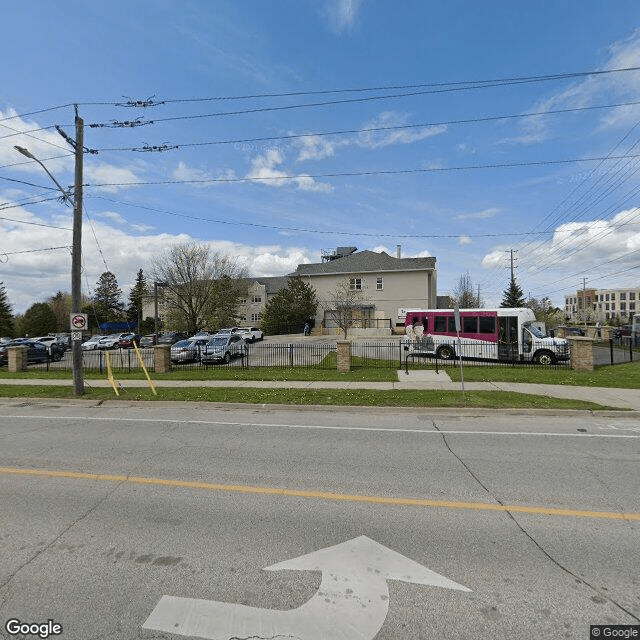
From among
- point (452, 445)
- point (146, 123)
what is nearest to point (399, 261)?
point (146, 123)

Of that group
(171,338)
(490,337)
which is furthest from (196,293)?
(490,337)

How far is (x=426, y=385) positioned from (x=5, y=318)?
73893 mm

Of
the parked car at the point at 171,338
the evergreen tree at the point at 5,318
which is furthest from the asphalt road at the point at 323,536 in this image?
the evergreen tree at the point at 5,318

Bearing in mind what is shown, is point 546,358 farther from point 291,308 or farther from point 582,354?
point 291,308

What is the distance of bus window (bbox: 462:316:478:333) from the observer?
2048 cm

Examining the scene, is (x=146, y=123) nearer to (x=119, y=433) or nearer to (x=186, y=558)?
(x=119, y=433)

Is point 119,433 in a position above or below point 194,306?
below

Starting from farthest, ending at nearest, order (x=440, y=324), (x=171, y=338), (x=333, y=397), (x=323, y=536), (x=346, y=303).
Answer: (x=346, y=303)
(x=171, y=338)
(x=440, y=324)
(x=333, y=397)
(x=323, y=536)

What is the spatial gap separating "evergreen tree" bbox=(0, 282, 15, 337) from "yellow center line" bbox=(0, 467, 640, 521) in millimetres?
72821

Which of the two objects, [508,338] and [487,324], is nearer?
[508,338]

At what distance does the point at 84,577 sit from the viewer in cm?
313

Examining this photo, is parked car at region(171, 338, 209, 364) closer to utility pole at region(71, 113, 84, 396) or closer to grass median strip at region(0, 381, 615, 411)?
grass median strip at region(0, 381, 615, 411)

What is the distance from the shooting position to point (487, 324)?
20.1 metres

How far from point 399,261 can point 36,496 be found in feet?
168
